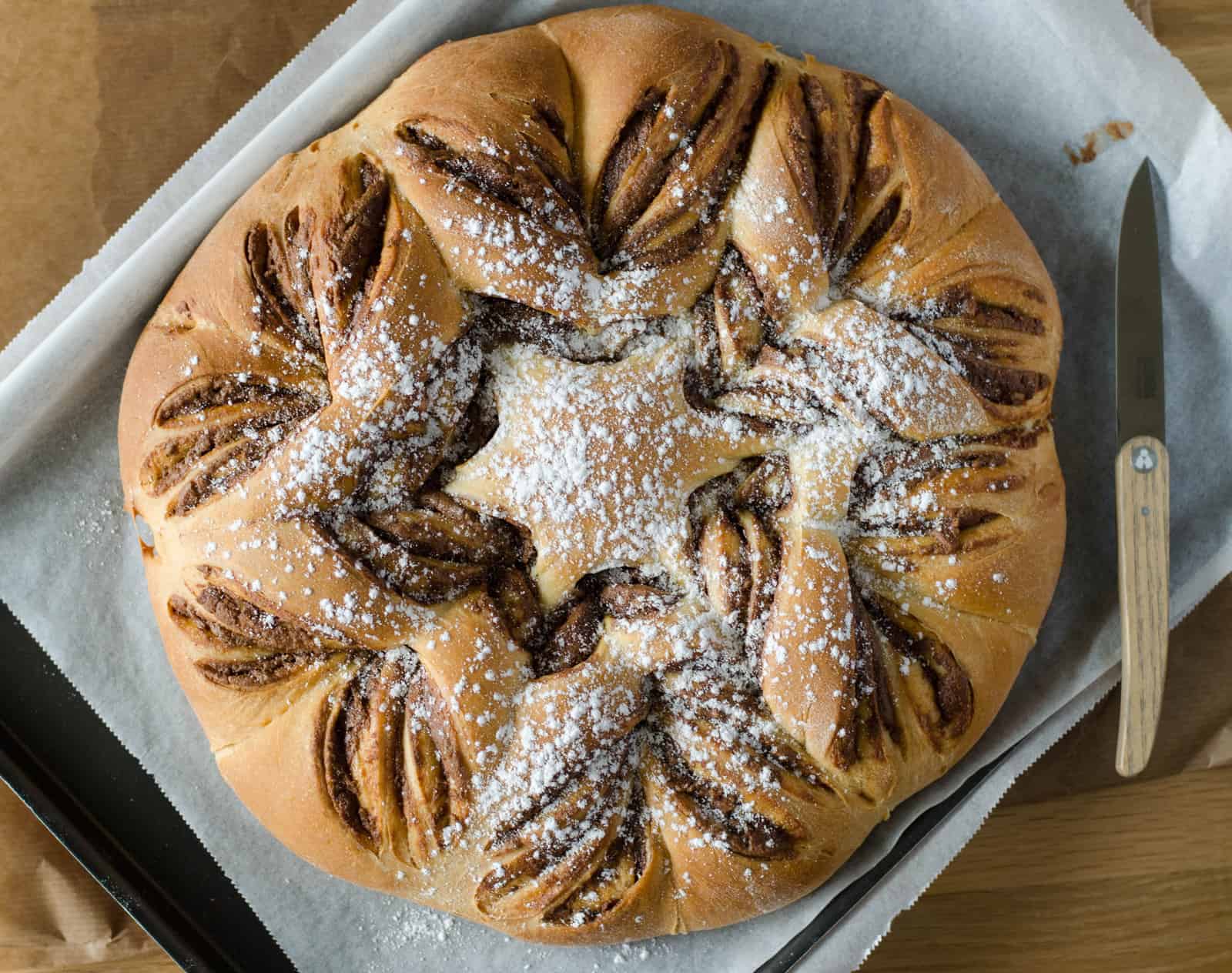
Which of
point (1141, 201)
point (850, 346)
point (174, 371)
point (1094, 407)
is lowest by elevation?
point (1094, 407)

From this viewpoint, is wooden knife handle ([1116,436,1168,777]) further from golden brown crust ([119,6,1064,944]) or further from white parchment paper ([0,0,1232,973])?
golden brown crust ([119,6,1064,944])

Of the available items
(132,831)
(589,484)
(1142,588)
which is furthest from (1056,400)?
(132,831)

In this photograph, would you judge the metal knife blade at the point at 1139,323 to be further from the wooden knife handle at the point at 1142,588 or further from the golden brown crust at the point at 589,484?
the golden brown crust at the point at 589,484

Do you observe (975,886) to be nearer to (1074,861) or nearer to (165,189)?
(1074,861)

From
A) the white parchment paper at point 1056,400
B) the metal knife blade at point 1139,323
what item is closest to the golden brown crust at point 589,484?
the white parchment paper at point 1056,400

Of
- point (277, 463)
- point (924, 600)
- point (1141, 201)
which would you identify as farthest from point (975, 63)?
point (277, 463)

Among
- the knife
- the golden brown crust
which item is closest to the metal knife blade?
the knife

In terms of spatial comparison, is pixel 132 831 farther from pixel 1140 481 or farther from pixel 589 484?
pixel 1140 481
